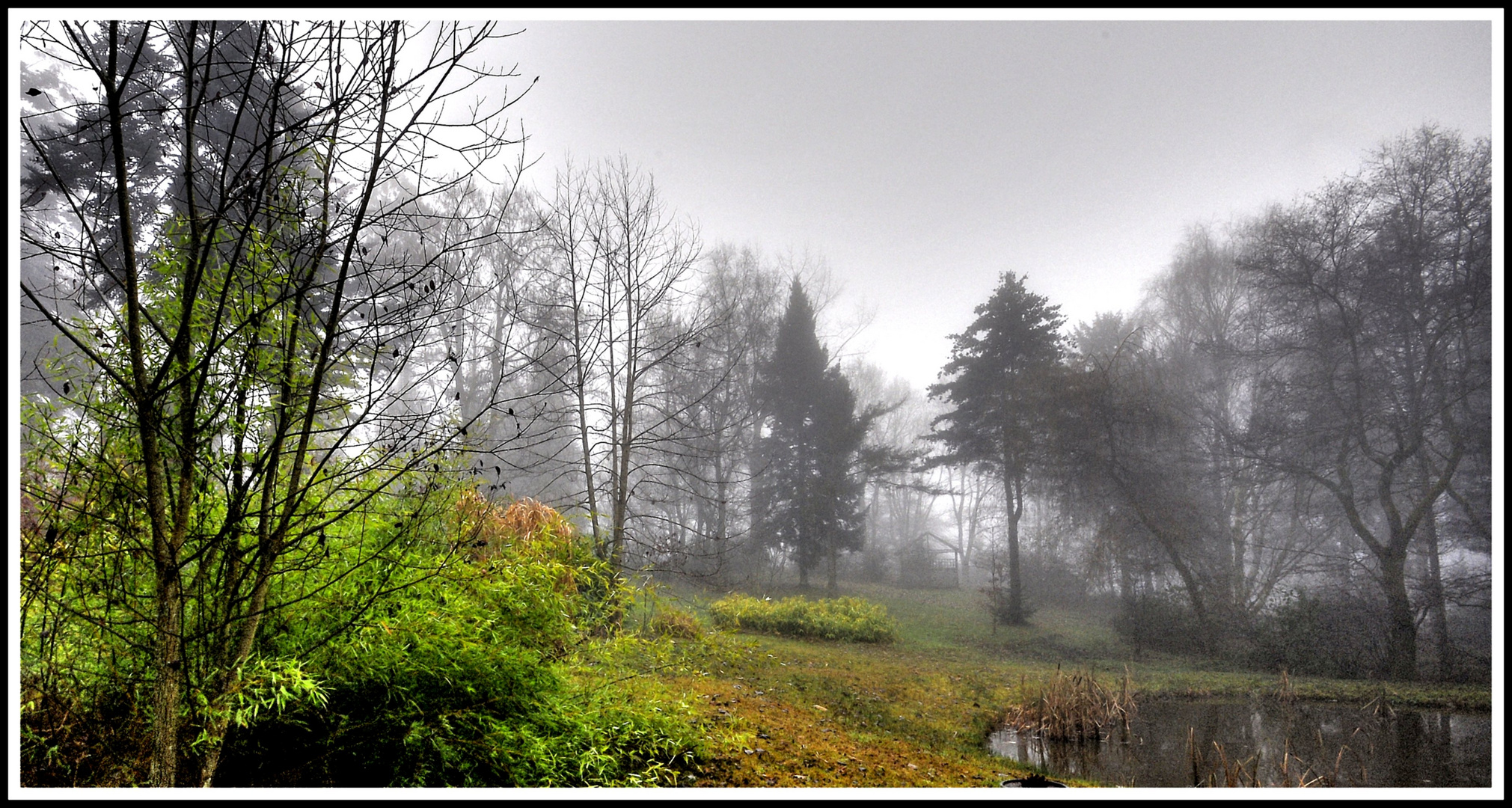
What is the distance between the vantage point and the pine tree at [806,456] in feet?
31.2

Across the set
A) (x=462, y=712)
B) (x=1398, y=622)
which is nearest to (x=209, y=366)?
(x=462, y=712)

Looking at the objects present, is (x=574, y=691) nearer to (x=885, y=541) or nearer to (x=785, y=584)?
(x=785, y=584)

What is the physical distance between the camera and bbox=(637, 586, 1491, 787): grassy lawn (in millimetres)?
2979

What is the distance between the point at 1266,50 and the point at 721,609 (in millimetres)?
9107

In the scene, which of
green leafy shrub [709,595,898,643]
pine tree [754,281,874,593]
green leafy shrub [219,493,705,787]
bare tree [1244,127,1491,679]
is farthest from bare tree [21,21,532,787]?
bare tree [1244,127,1491,679]

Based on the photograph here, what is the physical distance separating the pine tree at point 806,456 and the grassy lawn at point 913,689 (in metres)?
0.88

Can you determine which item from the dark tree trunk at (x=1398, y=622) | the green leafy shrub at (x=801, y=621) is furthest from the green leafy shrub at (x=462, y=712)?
the dark tree trunk at (x=1398, y=622)

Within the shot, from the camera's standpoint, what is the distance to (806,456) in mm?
9523

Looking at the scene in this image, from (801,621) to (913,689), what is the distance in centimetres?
233

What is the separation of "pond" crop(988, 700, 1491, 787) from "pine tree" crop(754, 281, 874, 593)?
192 inches

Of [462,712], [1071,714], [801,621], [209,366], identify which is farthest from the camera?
[801,621]

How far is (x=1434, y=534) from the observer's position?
19.9 ft

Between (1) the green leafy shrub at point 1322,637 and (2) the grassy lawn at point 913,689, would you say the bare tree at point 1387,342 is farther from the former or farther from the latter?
(2) the grassy lawn at point 913,689

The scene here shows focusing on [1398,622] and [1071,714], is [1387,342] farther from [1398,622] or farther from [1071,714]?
[1071,714]
